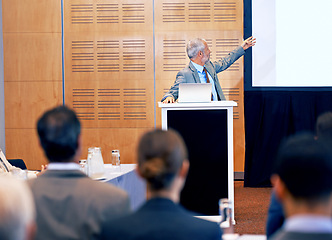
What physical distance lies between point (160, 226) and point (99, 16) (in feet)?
18.5

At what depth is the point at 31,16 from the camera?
21.2 feet

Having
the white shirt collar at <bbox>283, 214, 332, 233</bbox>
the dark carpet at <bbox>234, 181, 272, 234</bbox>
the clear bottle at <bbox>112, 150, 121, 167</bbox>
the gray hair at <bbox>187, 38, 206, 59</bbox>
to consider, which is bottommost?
the dark carpet at <bbox>234, 181, 272, 234</bbox>

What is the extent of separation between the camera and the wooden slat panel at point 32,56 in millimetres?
6457

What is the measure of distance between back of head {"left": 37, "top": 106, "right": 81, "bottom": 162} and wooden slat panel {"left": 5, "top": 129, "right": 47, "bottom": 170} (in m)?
5.05

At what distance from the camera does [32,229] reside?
108 cm

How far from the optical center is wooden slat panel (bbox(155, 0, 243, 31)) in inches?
251

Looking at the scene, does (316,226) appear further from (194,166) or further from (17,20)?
(17,20)

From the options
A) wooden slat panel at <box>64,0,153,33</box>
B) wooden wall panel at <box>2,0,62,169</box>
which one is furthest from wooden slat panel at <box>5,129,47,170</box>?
wooden slat panel at <box>64,0,153,33</box>

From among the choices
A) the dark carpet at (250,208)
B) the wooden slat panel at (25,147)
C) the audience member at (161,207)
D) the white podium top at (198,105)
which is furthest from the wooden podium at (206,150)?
the wooden slat panel at (25,147)

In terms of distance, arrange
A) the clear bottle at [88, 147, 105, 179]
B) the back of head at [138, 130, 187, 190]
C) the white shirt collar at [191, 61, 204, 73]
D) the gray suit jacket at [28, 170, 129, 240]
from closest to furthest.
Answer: the back of head at [138, 130, 187, 190] → the gray suit jacket at [28, 170, 129, 240] → the clear bottle at [88, 147, 105, 179] → the white shirt collar at [191, 61, 204, 73]

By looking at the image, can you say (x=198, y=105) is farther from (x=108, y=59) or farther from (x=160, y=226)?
(x=108, y=59)

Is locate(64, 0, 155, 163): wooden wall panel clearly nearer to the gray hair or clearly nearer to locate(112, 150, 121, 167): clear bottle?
the gray hair

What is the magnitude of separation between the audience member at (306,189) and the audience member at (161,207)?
24 centimetres

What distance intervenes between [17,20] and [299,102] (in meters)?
4.34
